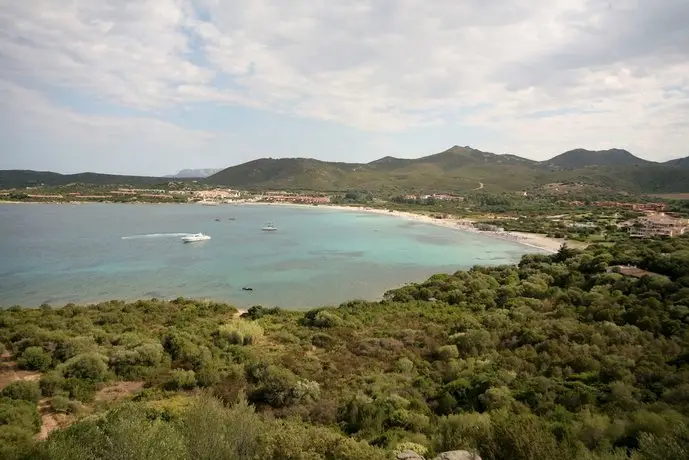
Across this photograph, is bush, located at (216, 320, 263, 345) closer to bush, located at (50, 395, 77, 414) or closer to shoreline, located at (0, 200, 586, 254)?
bush, located at (50, 395, 77, 414)

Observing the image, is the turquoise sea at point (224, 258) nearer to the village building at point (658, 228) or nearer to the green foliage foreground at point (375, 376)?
the green foliage foreground at point (375, 376)

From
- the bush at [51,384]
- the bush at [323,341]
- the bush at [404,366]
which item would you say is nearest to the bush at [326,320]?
the bush at [323,341]

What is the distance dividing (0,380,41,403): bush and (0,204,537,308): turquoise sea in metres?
18.1

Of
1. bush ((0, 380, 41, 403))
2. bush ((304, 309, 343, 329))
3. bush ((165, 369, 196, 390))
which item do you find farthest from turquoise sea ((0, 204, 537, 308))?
bush ((0, 380, 41, 403))

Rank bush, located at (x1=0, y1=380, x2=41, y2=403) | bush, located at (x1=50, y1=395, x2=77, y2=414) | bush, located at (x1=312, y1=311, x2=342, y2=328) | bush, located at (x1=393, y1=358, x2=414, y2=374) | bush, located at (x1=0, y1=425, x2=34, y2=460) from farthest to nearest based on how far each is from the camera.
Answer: bush, located at (x1=312, y1=311, x2=342, y2=328) < bush, located at (x1=393, y1=358, x2=414, y2=374) < bush, located at (x1=0, y1=380, x2=41, y2=403) < bush, located at (x1=50, y1=395, x2=77, y2=414) < bush, located at (x1=0, y1=425, x2=34, y2=460)

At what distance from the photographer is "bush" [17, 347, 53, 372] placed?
15078mm

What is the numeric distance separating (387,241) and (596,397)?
5275 cm

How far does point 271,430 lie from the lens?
9000 millimetres

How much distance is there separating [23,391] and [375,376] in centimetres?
1049

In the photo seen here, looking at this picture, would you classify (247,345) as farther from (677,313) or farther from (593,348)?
(677,313)

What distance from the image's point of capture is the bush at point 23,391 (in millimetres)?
12266

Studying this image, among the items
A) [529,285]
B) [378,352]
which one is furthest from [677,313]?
[378,352]

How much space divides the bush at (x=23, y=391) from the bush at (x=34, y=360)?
8.32ft

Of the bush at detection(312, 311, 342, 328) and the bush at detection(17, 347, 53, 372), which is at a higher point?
the bush at detection(17, 347, 53, 372)
